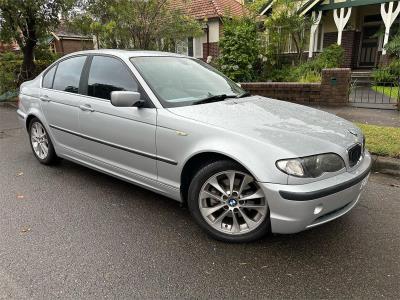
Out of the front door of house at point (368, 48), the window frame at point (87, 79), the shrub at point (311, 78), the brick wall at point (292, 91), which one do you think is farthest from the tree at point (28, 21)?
the front door of house at point (368, 48)

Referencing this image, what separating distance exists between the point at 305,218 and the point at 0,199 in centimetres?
335

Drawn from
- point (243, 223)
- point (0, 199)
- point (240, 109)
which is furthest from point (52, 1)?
point (243, 223)

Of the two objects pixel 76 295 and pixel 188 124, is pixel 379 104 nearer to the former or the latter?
pixel 188 124

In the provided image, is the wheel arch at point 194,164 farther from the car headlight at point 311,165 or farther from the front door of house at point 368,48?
the front door of house at point 368,48

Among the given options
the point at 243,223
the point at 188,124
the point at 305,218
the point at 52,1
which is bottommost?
the point at 243,223

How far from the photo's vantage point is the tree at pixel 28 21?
10.9m

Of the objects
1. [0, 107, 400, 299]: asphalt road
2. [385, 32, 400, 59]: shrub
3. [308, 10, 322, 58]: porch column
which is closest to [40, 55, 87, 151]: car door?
[0, 107, 400, 299]: asphalt road

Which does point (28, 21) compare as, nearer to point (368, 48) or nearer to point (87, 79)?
point (87, 79)

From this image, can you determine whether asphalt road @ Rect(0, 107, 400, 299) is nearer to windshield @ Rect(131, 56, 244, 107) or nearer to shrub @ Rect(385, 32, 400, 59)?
windshield @ Rect(131, 56, 244, 107)

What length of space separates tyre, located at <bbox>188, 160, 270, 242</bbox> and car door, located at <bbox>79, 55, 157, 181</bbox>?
0.60 meters

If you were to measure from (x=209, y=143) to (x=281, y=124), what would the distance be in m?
0.67

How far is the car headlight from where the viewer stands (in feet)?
8.95

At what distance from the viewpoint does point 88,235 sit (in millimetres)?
3301

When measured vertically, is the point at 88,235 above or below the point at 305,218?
below
